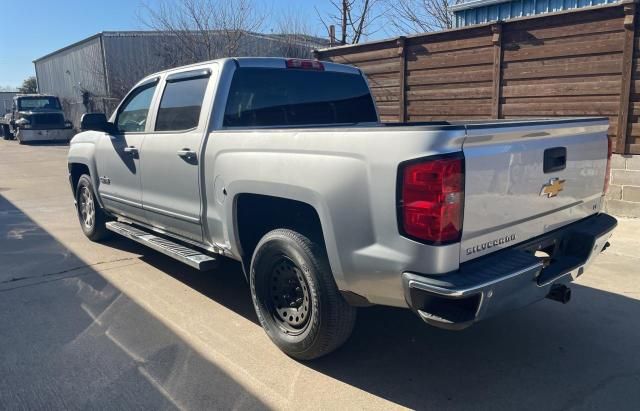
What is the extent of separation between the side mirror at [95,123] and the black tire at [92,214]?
106cm

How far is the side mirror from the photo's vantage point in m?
5.34

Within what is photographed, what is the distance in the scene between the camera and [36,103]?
25828 millimetres

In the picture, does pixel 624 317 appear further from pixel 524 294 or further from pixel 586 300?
pixel 524 294

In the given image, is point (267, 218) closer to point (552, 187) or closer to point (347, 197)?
point (347, 197)

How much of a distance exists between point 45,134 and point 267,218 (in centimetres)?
2529

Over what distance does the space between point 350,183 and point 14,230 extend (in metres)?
6.68

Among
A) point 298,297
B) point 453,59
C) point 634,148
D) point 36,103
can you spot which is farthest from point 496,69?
point 36,103

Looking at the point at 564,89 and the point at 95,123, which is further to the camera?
the point at 564,89

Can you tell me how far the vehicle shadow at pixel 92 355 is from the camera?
3.06 m

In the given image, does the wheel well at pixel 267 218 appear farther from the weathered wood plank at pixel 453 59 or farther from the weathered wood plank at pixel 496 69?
the weathered wood plank at pixel 453 59

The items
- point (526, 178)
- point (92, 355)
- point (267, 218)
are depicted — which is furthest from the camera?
point (267, 218)

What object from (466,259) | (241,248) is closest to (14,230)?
(241,248)

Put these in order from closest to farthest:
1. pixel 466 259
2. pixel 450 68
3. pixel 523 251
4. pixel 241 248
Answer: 1. pixel 466 259
2. pixel 523 251
3. pixel 241 248
4. pixel 450 68

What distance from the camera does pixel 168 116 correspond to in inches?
185
